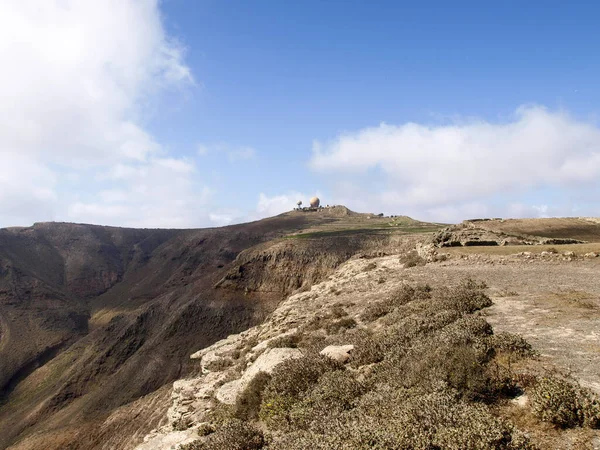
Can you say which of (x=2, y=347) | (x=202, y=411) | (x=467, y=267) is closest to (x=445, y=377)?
(x=202, y=411)

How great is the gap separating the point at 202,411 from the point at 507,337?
27.2ft

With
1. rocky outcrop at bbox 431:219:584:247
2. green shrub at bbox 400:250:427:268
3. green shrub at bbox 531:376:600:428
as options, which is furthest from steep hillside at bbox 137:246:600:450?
rocky outcrop at bbox 431:219:584:247

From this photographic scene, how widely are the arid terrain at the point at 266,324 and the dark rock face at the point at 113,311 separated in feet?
0.68

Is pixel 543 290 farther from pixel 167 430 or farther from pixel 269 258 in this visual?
pixel 269 258

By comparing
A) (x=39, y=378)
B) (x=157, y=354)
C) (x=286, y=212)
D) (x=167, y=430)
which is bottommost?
(x=39, y=378)

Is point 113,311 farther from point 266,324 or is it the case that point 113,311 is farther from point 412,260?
point 412,260

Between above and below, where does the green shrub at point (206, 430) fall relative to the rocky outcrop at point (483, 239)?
below

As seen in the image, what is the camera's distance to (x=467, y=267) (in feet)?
62.0

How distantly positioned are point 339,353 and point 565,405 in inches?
209

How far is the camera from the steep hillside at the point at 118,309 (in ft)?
108

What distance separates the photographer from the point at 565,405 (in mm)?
4863

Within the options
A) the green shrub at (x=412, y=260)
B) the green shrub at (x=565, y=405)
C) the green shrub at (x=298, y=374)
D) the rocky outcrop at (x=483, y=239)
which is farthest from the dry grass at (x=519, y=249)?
the green shrub at (x=565, y=405)

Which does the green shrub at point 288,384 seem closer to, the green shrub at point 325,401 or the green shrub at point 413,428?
the green shrub at point 325,401

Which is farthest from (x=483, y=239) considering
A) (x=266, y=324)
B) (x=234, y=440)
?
(x=234, y=440)
